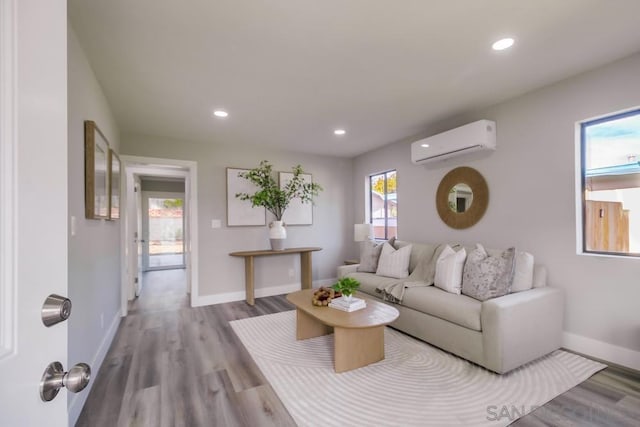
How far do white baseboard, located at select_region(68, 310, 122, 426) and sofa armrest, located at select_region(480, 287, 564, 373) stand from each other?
9.14 feet

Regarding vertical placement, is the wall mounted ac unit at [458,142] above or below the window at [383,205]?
above

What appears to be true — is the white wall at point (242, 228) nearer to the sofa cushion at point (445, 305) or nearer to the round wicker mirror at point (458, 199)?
the round wicker mirror at point (458, 199)

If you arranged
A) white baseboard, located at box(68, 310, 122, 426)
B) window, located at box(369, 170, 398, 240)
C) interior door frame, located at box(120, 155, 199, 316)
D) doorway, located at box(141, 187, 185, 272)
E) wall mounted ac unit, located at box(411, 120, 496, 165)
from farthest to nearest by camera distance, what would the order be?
1. doorway, located at box(141, 187, 185, 272)
2. window, located at box(369, 170, 398, 240)
3. interior door frame, located at box(120, 155, 199, 316)
4. wall mounted ac unit, located at box(411, 120, 496, 165)
5. white baseboard, located at box(68, 310, 122, 426)

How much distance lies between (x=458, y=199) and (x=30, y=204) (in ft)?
12.4

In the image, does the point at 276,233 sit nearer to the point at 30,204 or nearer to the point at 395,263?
the point at 395,263

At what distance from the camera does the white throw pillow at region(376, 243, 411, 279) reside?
356 cm

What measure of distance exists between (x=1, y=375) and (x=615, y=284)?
11.4ft

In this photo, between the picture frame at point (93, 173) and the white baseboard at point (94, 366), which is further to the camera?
the picture frame at point (93, 173)

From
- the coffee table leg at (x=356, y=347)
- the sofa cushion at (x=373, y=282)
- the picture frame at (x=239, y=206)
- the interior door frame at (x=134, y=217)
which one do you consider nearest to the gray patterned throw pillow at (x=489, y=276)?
the sofa cushion at (x=373, y=282)

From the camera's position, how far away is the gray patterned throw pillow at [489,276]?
2.53 metres

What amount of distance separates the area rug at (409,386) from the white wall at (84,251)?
1.25m

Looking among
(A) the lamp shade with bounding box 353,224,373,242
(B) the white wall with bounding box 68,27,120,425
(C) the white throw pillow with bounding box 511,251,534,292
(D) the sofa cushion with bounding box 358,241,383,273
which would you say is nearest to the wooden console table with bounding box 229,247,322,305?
(A) the lamp shade with bounding box 353,224,373,242

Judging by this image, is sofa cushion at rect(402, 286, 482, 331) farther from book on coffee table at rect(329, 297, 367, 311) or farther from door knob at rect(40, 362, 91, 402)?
door knob at rect(40, 362, 91, 402)

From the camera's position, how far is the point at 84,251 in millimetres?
2096
